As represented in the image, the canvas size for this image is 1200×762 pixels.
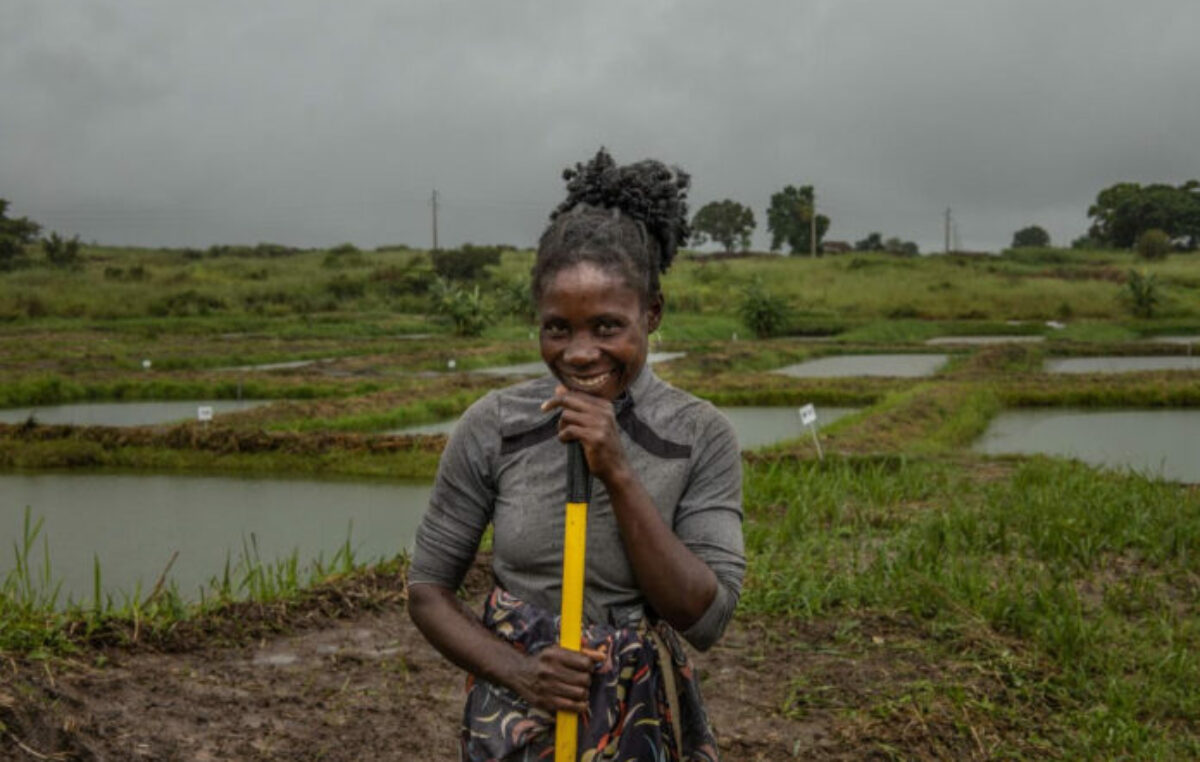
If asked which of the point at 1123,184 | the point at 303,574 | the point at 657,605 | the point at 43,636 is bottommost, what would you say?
the point at 303,574

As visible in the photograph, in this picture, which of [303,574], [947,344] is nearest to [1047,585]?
[303,574]

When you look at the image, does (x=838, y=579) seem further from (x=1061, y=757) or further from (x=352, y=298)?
(x=352, y=298)

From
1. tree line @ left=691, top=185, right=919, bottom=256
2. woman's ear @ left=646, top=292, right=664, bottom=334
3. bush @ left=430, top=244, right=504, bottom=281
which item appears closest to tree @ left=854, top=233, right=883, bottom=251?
tree line @ left=691, top=185, right=919, bottom=256

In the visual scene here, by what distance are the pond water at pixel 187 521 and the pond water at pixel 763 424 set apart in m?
2.48

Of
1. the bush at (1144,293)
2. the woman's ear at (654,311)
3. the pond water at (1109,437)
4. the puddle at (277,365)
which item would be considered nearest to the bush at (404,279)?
the puddle at (277,365)

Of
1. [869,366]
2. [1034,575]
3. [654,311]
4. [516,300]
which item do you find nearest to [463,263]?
[516,300]

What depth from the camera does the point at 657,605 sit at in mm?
1179

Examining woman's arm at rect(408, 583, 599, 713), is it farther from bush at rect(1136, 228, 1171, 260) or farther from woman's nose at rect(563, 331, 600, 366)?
bush at rect(1136, 228, 1171, 260)

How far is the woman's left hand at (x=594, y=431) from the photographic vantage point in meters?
1.10

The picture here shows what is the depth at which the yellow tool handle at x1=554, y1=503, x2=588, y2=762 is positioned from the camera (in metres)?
1.16

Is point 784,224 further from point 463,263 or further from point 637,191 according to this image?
point 637,191

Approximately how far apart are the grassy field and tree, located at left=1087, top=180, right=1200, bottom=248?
3047 cm

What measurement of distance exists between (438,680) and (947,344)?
699 inches

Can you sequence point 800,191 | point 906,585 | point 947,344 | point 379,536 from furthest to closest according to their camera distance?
1. point 800,191
2. point 947,344
3. point 379,536
4. point 906,585
